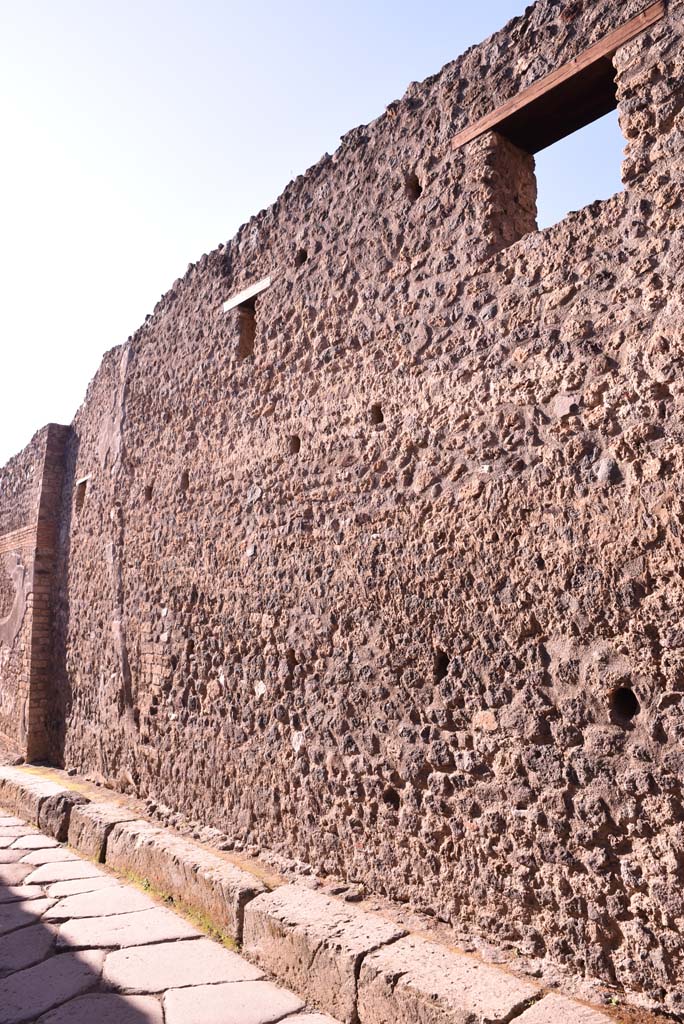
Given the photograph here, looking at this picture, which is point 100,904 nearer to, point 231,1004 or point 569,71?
point 231,1004

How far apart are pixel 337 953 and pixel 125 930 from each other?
120cm

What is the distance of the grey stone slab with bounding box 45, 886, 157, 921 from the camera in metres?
3.55

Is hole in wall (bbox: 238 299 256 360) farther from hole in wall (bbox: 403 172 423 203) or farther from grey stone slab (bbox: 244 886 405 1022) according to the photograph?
grey stone slab (bbox: 244 886 405 1022)

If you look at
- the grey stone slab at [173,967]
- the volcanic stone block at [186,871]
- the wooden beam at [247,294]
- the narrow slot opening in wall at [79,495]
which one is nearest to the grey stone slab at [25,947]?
the grey stone slab at [173,967]

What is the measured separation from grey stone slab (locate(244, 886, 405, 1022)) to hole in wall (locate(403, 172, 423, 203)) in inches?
116

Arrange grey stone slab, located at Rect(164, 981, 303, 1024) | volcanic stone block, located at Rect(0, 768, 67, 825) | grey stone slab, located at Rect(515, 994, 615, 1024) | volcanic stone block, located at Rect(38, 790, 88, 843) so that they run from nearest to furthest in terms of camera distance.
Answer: grey stone slab, located at Rect(515, 994, 615, 1024), grey stone slab, located at Rect(164, 981, 303, 1024), volcanic stone block, located at Rect(38, 790, 88, 843), volcanic stone block, located at Rect(0, 768, 67, 825)

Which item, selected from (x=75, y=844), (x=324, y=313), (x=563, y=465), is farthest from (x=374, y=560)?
(x=75, y=844)

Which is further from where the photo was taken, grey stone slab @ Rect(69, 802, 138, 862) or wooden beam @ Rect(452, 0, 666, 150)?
grey stone slab @ Rect(69, 802, 138, 862)

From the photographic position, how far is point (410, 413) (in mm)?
3293

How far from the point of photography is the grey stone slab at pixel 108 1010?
101 inches

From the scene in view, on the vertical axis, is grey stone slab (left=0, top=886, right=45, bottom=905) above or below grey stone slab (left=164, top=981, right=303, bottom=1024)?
above

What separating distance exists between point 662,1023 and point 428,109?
3.44m

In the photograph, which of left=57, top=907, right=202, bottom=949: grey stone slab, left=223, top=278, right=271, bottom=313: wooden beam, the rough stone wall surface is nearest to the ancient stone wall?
the rough stone wall surface

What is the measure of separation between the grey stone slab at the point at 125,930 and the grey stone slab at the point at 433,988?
3.73 ft
